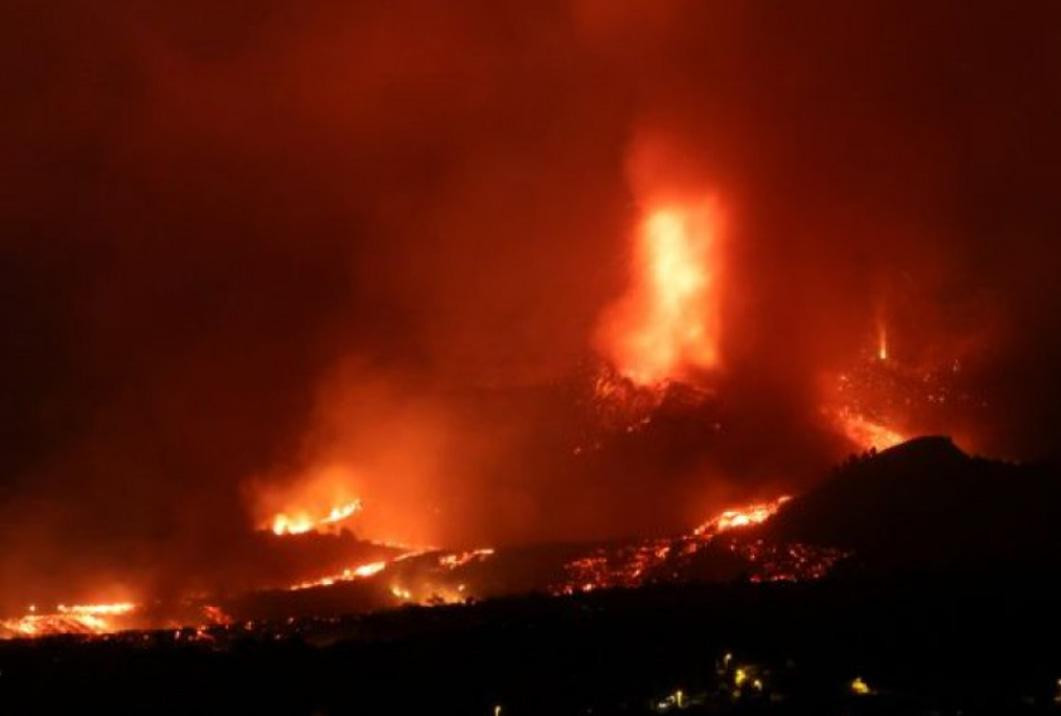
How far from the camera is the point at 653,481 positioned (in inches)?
2469

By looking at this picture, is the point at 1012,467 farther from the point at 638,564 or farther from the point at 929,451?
the point at 638,564

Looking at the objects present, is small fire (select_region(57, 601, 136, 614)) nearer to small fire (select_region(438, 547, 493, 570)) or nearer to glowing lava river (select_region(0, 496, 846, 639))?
glowing lava river (select_region(0, 496, 846, 639))

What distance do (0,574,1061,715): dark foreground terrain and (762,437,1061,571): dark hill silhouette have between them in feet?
23.1

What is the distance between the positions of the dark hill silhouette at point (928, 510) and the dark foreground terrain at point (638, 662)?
706 centimetres

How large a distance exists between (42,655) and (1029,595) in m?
20.2

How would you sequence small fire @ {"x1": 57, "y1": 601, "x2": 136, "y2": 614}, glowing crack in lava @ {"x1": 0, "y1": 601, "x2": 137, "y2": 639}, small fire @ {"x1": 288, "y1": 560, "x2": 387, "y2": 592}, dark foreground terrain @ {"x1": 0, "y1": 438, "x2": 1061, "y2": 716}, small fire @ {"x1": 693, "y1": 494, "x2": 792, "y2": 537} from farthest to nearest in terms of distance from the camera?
small fire @ {"x1": 57, "y1": 601, "x2": 136, "y2": 614} < small fire @ {"x1": 288, "y1": 560, "x2": 387, "y2": 592} < small fire @ {"x1": 693, "y1": 494, "x2": 792, "y2": 537} < glowing crack in lava @ {"x1": 0, "y1": 601, "x2": 137, "y2": 639} < dark foreground terrain @ {"x1": 0, "y1": 438, "x2": 1061, "y2": 716}

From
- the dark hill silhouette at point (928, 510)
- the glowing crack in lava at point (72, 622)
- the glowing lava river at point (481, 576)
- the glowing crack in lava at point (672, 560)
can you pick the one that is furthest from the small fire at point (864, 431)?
the glowing crack in lava at point (72, 622)

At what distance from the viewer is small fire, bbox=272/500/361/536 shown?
195ft

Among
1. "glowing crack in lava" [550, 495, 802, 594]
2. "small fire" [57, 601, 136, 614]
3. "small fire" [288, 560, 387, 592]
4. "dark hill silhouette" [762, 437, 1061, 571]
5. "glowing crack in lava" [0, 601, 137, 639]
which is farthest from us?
"small fire" [57, 601, 136, 614]

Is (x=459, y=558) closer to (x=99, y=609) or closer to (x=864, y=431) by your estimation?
(x=99, y=609)

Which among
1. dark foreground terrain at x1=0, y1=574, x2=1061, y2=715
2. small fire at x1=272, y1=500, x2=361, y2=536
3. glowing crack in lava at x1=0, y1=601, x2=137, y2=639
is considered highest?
small fire at x1=272, y1=500, x2=361, y2=536

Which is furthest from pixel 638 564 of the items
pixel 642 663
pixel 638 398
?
pixel 638 398

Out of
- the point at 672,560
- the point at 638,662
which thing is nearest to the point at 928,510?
the point at 672,560

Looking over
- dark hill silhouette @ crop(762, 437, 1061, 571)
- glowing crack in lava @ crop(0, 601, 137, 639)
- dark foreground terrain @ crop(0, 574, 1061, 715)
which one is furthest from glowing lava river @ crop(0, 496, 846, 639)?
dark foreground terrain @ crop(0, 574, 1061, 715)
